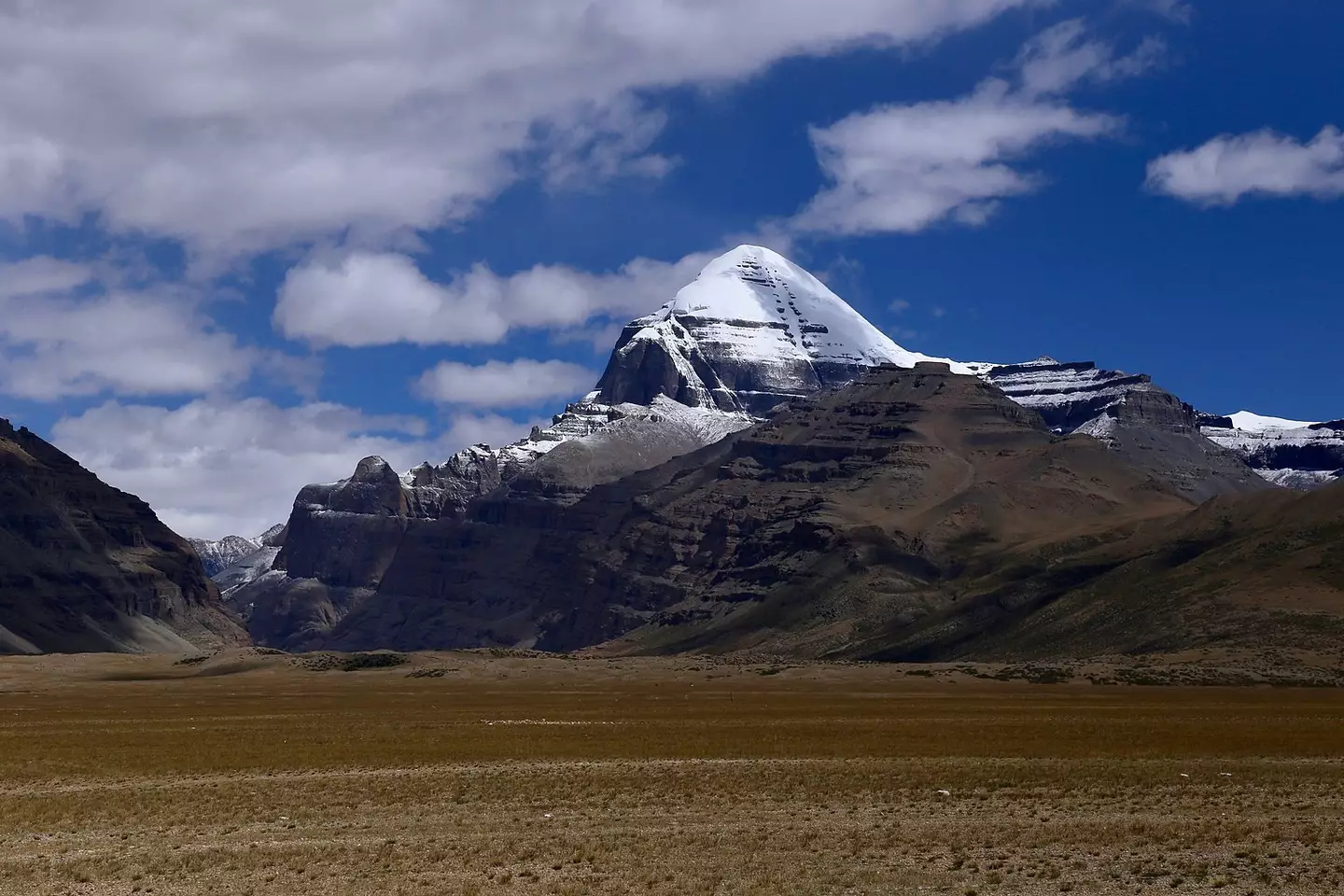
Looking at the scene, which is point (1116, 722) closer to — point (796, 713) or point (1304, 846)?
point (796, 713)

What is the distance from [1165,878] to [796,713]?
69790 mm

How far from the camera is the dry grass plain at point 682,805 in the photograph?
134 ft

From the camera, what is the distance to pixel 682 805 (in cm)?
5306

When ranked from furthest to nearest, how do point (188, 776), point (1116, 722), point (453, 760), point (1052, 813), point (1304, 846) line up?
1. point (1116, 722)
2. point (453, 760)
3. point (188, 776)
4. point (1052, 813)
5. point (1304, 846)

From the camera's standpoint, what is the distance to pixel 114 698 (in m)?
154

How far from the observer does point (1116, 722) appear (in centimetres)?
9162

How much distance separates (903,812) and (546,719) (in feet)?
182

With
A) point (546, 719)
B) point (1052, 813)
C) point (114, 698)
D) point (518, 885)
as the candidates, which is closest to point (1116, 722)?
point (546, 719)

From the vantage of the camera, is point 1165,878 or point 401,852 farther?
point 401,852

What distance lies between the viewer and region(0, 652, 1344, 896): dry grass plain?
40.9 meters

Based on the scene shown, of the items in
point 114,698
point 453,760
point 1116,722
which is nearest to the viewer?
point 453,760

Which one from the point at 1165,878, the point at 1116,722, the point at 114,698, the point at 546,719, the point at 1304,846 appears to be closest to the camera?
the point at 1165,878

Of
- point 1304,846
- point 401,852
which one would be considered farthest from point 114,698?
point 1304,846

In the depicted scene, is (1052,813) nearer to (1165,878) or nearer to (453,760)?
(1165,878)
